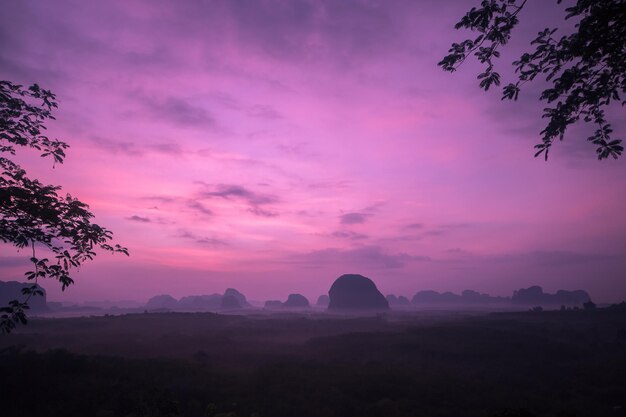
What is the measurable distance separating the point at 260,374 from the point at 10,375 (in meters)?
14.6

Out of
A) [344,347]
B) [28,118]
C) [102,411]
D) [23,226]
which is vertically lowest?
[344,347]

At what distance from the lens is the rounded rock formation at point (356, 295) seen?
168 metres

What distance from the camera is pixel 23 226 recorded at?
27.6 feet

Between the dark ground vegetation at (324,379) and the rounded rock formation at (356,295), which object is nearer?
the dark ground vegetation at (324,379)

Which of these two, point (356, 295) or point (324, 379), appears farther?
point (356, 295)

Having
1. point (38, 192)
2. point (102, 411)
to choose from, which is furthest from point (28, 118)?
point (102, 411)

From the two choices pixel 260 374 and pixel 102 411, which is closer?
pixel 102 411

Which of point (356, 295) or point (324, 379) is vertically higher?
point (324, 379)

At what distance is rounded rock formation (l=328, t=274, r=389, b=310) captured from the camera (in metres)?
168

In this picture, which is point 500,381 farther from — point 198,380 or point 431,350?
point 198,380

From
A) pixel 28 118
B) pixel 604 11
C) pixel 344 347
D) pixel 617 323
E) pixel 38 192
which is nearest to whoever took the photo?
pixel 604 11

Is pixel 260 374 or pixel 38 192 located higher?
pixel 38 192

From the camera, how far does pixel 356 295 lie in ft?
565

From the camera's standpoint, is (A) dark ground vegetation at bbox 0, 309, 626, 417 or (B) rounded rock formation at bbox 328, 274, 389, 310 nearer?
(A) dark ground vegetation at bbox 0, 309, 626, 417
